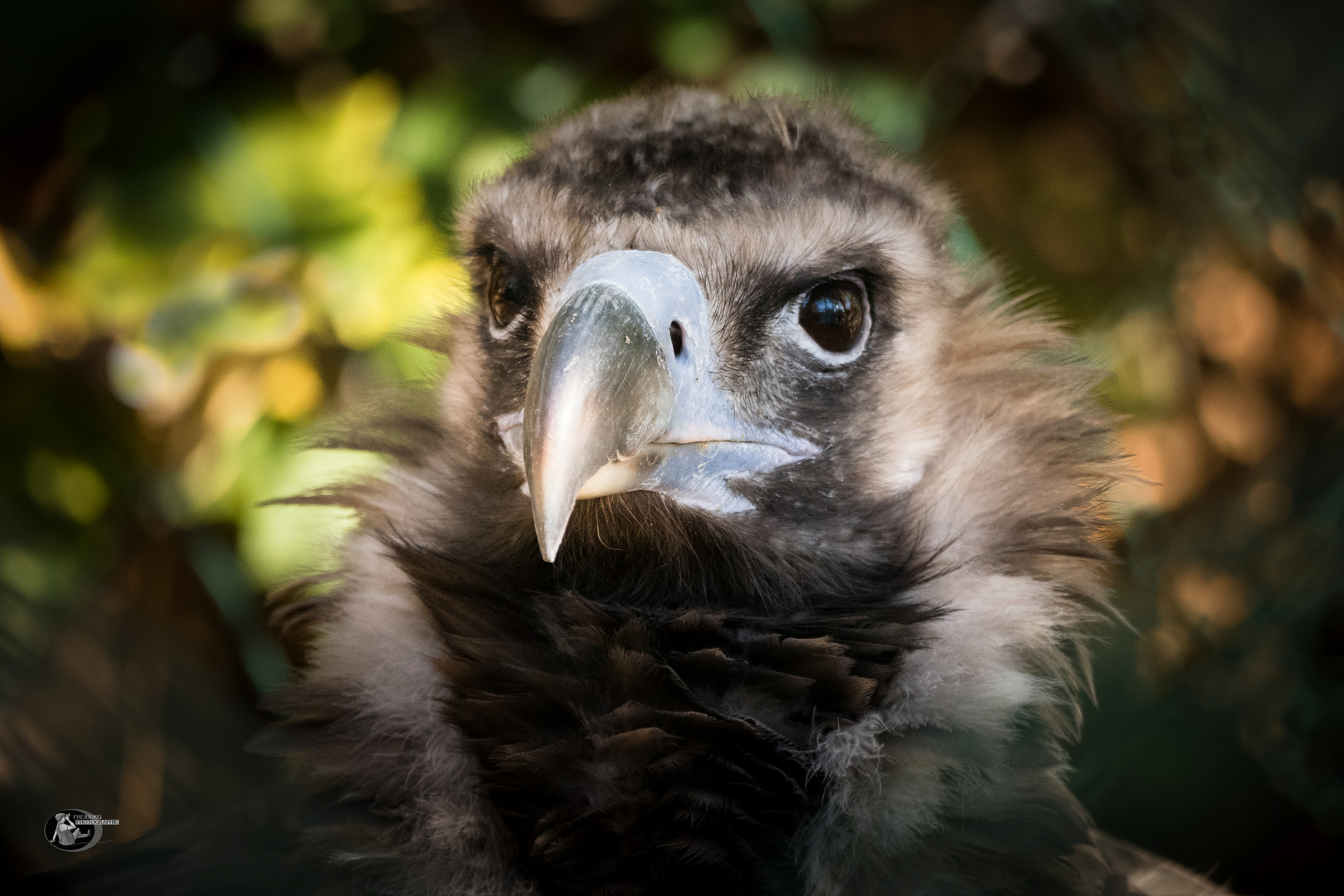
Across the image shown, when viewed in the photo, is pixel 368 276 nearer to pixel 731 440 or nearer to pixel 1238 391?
pixel 731 440

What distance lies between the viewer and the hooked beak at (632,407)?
0.54 metres

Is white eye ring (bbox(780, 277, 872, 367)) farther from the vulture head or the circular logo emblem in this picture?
the circular logo emblem

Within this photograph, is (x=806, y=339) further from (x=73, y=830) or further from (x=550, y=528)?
(x=73, y=830)

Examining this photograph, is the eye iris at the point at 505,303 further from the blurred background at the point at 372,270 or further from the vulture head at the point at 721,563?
the blurred background at the point at 372,270

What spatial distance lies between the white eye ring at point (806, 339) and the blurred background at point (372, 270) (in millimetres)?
444

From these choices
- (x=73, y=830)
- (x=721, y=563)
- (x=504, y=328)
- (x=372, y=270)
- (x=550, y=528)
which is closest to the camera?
(x=550, y=528)

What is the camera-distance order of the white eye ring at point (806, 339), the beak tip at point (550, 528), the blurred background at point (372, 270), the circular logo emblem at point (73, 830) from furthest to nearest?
the blurred background at point (372, 270) < the circular logo emblem at point (73, 830) < the white eye ring at point (806, 339) < the beak tip at point (550, 528)

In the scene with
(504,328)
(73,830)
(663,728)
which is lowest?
(73,830)

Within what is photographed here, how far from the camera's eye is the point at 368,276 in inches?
51.6

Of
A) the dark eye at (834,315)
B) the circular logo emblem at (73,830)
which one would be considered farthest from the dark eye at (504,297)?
the circular logo emblem at (73,830)

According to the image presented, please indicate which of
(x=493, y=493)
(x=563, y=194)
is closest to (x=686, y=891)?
(x=493, y=493)

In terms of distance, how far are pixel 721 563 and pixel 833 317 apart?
0.65ft

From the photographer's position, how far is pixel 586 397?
0.55 m

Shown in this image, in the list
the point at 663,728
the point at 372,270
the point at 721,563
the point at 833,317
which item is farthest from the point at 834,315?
the point at 372,270
